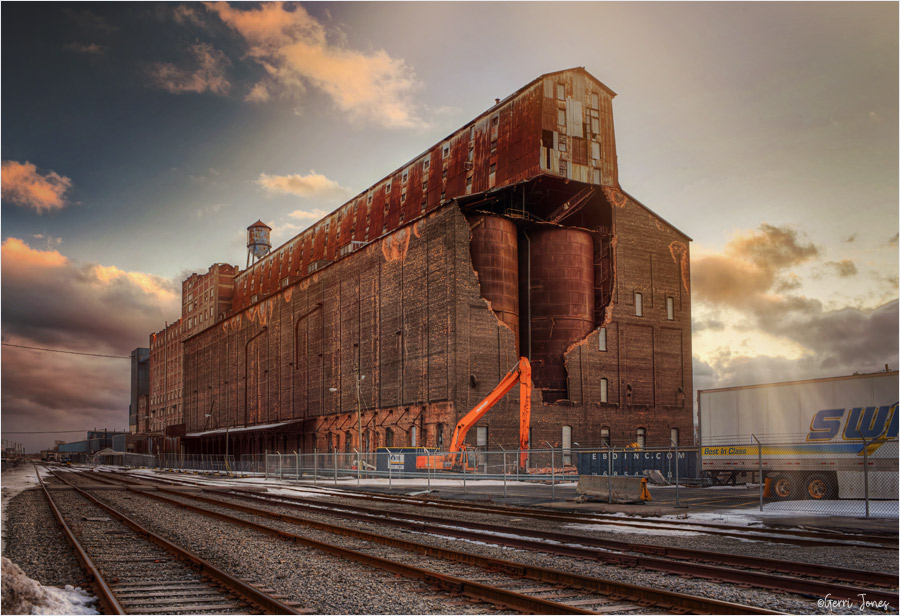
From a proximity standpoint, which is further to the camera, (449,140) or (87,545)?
(449,140)

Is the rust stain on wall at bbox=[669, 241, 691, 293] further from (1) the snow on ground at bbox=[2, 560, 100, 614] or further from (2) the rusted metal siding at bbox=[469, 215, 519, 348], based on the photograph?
(1) the snow on ground at bbox=[2, 560, 100, 614]

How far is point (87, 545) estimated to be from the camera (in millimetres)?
15172

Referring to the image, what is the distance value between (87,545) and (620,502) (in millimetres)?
15452

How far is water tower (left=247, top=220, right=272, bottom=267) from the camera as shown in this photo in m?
115

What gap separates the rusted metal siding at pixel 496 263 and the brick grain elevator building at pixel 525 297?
10 cm

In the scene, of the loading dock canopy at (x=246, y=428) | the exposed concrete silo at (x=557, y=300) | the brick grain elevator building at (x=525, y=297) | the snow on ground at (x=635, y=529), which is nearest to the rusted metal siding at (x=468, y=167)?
the brick grain elevator building at (x=525, y=297)

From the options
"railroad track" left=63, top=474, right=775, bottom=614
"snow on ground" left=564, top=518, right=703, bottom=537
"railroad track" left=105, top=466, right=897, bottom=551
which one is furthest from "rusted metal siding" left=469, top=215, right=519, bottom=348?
"railroad track" left=63, top=474, right=775, bottom=614

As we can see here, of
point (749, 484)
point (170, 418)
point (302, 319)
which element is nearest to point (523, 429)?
point (749, 484)

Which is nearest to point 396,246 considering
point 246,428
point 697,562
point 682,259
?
point 682,259

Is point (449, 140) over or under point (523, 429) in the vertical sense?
over

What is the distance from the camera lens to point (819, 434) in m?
25.6

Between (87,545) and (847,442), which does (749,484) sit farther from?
(87,545)

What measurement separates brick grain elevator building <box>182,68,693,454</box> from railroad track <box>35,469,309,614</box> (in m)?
35.4

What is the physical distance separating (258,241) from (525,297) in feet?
220
